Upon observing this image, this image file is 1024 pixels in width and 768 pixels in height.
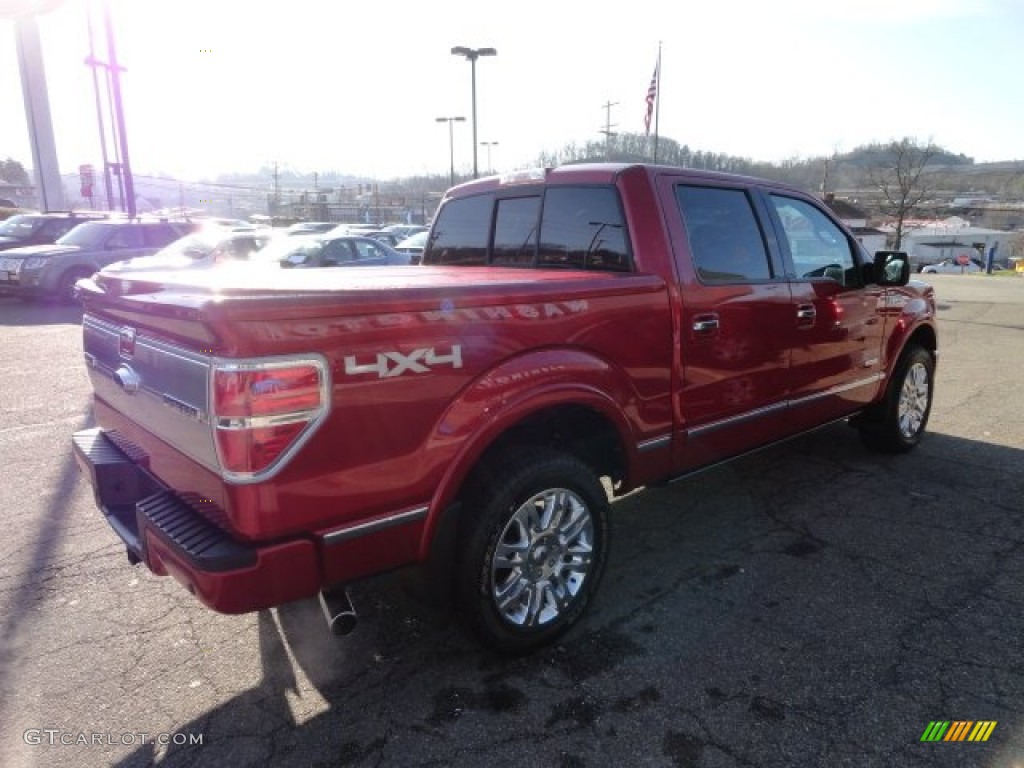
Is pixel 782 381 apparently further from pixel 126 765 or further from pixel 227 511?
pixel 126 765

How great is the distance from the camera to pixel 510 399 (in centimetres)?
258

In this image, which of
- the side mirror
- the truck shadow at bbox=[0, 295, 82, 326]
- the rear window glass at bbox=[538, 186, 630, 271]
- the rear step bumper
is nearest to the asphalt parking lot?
the rear step bumper

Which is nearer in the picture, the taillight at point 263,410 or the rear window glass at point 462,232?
the taillight at point 263,410

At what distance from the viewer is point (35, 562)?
3629 mm

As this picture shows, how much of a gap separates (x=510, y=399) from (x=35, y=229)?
17290mm

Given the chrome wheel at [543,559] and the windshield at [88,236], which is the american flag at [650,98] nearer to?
the windshield at [88,236]

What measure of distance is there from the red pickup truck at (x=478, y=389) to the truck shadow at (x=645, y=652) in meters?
0.32

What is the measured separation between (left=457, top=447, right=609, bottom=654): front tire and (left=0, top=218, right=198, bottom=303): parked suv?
1257 centimetres

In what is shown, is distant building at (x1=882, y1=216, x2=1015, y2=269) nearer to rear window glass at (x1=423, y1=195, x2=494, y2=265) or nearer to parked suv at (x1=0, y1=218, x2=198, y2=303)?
parked suv at (x1=0, y1=218, x2=198, y2=303)

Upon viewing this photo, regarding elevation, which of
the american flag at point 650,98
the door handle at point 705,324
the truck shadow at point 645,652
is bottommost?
the truck shadow at point 645,652

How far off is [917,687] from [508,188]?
310 centimetres

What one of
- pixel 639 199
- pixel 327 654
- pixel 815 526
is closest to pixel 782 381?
pixel 815 526

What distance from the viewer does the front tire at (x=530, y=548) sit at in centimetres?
259

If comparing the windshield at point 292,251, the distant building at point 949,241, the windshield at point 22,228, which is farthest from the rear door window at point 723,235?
the distant building at point 949,241
